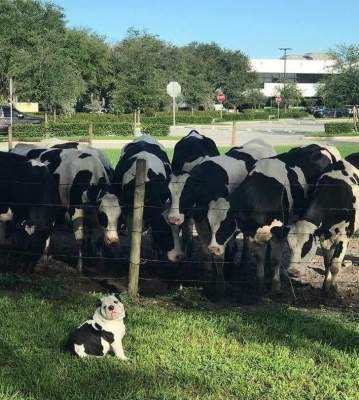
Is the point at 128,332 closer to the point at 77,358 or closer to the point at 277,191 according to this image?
the point at 77,358

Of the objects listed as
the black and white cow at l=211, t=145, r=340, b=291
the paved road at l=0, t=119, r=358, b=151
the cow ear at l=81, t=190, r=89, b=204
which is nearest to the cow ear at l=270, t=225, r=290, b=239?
the black and white cow at l=211, t=145, r=340, b=291

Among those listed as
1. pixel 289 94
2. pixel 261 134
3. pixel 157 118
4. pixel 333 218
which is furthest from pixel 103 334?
pixel 289 94

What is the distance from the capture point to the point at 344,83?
45500mm

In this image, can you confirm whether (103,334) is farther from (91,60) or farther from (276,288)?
(91,60)

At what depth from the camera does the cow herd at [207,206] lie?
325 inches

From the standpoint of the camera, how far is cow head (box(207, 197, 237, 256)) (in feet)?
27.5

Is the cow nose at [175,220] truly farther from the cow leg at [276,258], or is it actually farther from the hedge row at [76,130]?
the hedge row at [76,130]

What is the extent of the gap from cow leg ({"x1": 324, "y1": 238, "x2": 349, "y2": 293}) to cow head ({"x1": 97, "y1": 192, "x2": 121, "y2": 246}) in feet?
9.80

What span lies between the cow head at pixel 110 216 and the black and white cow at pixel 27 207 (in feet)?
2.59

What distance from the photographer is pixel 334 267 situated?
816 cm

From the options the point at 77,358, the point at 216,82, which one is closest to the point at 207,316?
the point at 77,358

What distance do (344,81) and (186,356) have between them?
43319mm

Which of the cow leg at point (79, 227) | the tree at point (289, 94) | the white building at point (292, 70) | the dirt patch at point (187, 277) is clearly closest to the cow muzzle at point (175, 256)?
the dirt patch at point (187, 277)

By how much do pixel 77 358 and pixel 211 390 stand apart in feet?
3.88
